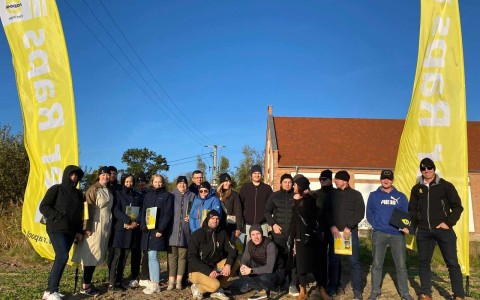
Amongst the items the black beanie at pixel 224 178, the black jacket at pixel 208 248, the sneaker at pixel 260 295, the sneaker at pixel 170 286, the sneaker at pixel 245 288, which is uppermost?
the black beanie at pixel 224 178

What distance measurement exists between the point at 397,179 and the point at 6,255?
34.4 ft

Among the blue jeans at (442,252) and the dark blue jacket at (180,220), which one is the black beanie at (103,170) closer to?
the dark blue jacket at (180,220)

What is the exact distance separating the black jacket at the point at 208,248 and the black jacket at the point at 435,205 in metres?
3.04

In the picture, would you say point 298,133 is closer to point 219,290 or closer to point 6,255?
point 6,255

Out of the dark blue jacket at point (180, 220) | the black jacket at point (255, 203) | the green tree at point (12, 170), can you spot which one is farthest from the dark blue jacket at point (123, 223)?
the green tree at point (12, 170)

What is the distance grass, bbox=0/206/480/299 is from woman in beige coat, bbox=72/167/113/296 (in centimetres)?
58

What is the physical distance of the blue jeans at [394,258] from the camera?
618 cm

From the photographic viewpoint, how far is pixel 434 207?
6090 millimetres

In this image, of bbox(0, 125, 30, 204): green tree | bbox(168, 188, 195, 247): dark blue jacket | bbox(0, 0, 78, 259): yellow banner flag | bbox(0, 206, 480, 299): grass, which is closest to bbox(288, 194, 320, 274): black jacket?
bbox(168, 188, 195, 247): dark blue jacket

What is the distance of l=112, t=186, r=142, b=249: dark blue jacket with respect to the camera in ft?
22.7

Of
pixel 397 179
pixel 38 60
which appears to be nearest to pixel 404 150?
pixel 397 179

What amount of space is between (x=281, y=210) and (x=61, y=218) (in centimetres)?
357

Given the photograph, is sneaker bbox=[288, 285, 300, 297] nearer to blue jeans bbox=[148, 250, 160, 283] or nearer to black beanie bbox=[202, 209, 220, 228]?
black beanie bbox=[202, 209, 220, 228]

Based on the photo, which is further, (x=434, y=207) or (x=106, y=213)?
(x=106, y=213)
